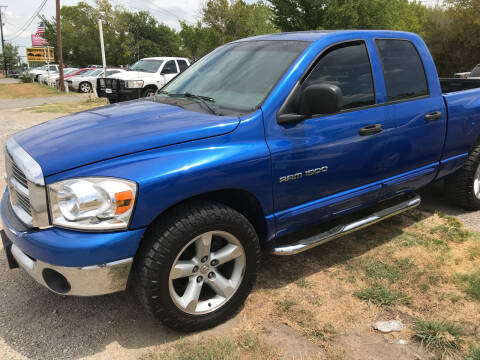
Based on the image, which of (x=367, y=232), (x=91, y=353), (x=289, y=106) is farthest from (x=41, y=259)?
(x=367, y=232)

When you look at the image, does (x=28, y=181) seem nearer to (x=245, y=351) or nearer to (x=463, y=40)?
(x=245, y=351)

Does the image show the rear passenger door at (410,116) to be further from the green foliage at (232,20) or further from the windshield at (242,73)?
the green foliage at (232,20)

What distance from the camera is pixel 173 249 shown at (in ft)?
7.62

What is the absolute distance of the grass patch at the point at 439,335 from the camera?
2.47 metres

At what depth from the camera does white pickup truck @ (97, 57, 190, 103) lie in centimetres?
1331

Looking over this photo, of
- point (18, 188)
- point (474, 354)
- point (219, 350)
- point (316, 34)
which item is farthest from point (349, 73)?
point (18, 188)

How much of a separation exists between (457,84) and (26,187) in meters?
4.95

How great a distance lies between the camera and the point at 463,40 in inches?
1187

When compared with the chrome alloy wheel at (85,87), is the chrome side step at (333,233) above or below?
below

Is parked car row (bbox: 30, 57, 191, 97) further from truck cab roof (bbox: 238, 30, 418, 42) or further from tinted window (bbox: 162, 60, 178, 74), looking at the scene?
truck cab roof (bbox: 238, 30, 418, 42)

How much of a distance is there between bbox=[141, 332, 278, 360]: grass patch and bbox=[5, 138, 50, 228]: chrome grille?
3.33 ft

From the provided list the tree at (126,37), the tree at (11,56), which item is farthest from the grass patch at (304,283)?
the tree at (11,56)

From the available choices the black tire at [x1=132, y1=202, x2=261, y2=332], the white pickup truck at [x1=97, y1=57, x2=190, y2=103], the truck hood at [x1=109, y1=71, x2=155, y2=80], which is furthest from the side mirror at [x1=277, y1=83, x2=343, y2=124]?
the truck hood at [x1=109, y1=71, x2=155, y2=80]

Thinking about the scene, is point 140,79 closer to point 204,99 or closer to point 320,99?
point 204,99
